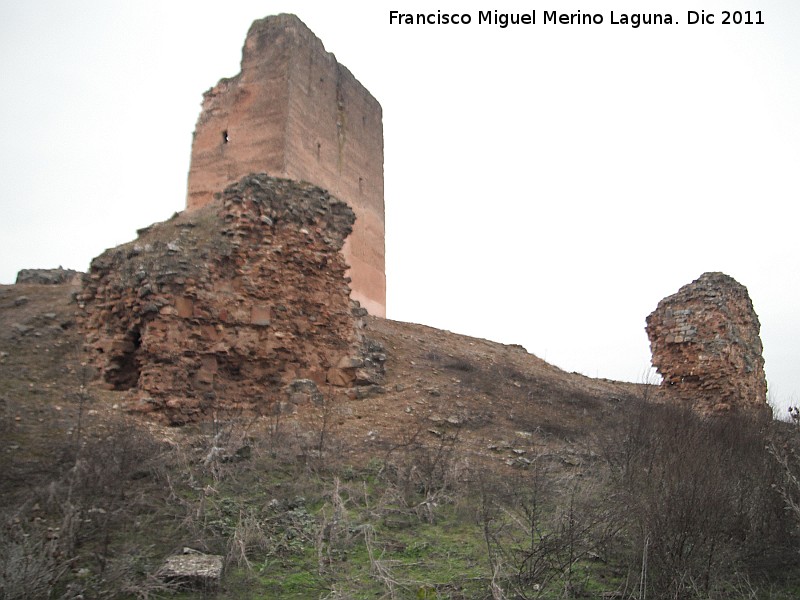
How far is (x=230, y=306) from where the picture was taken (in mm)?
7684

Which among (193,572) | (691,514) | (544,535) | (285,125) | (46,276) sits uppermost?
(285,125)

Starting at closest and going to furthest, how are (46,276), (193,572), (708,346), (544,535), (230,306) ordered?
(193,572)
(544,535)
(230,306)
(708,346)
(46,276)

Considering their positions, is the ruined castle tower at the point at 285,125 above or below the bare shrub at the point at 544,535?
above

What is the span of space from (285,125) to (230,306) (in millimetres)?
7740

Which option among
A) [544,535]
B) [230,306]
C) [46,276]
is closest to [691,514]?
[544,535]

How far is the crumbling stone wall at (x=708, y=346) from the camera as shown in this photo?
11.9 m

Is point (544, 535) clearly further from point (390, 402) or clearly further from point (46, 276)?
point (46, 276)

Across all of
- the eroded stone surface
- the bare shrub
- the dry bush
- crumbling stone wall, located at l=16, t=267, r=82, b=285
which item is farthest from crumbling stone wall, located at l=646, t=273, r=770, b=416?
crumbling stone wall, located at l=16, t=267, r=82, b=285

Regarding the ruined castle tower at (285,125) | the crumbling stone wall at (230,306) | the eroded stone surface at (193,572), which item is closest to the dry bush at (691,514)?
the eroded stone surface at (193,572)

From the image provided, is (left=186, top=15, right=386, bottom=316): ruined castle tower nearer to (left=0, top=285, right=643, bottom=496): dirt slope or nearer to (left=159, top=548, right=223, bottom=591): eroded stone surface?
(left=0, top=285, right=643, bottom=496): dirt slope

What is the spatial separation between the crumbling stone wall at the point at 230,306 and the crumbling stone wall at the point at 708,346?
258 inches

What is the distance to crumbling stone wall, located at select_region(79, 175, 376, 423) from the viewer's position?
717 centimetres

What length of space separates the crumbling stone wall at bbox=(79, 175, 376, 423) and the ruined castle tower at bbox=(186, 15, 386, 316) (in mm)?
5410

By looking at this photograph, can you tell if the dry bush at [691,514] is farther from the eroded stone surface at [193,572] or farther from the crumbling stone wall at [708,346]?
the crumbling stone wall at [708,346]
